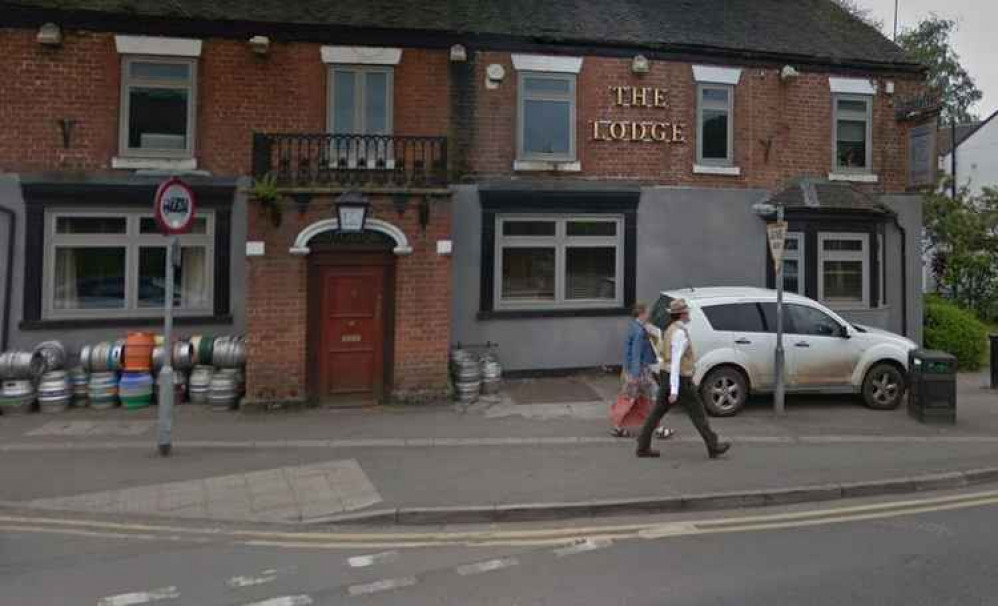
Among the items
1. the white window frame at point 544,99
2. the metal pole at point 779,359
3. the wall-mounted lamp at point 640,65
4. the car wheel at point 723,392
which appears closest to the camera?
the metal pole at point 779,359

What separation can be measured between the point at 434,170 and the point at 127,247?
208 inches

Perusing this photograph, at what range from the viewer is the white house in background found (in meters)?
29.7

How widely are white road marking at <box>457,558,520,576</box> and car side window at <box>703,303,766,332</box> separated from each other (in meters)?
5.72

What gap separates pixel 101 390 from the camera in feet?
32.2

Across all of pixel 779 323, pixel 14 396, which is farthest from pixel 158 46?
pixel 779 323

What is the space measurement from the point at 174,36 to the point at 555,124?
668 centimetres

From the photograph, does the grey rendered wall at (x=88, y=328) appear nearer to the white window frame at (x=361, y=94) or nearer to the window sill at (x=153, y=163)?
the window sill at (x=153, y=163)

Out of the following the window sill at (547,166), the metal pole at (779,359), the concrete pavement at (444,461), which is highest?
the window sill at (547,166)

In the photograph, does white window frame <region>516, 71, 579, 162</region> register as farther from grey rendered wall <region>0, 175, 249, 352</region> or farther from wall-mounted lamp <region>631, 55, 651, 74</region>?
grey rendered wall <region>0, 175, 249, 352</region>

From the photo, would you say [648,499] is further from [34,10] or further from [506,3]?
[34,10]

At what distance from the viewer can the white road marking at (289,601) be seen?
4.11 meters

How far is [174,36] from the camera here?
1074cm

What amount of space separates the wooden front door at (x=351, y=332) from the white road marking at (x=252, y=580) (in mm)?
5520

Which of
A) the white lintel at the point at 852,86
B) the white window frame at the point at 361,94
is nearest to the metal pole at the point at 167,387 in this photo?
the white window frame at the point at 361,94
